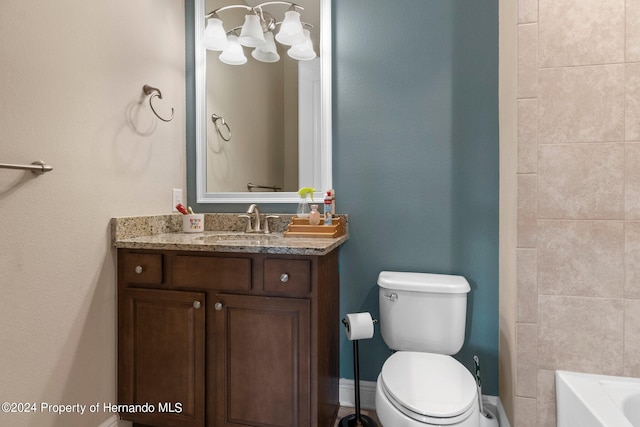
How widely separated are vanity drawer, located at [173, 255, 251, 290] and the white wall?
345 mm

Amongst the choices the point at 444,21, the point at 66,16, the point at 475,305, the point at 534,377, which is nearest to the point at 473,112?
the point at 444,21

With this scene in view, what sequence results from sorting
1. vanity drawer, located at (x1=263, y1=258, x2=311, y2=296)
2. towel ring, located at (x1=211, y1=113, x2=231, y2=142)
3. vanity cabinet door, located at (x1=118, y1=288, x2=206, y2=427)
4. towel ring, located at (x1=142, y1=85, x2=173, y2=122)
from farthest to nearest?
towel ring, located at (x1=211, y1=113, x2=231, y2=142) → towel ring, located at (x1=142, y1=85, x2=173, y2=122) → vanity cabinet door, located at (x1=118, y1=288, x2=206, y2=427) → vanity drawer, located at (x1=263, y1=258, x2=311, y2=296)

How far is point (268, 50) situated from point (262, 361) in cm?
160

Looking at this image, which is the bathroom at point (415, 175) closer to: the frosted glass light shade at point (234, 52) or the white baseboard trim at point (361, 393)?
the white baseboard trim at point (361, 393)

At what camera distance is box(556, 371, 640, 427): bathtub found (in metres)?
1.14

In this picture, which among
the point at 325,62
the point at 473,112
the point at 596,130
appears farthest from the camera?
the point at 325,62

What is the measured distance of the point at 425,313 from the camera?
1.63 meters

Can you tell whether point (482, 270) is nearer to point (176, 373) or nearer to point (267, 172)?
point (267, 172)

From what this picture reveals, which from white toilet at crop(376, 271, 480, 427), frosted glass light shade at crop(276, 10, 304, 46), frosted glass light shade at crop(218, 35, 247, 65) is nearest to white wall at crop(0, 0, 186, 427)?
frosted glass light shade at crop(218, 35, 247, 65)

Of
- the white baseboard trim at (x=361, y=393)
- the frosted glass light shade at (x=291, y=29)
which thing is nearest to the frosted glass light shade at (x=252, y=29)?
the frosted glass light shade at (x=291, y=29)

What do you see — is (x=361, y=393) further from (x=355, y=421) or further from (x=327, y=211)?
(x=327, y=211)

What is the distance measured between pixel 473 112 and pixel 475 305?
3.13 ft

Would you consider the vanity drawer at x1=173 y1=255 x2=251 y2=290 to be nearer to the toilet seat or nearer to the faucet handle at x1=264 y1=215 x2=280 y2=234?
the faucet handle at x1=264 y1=215 x2=280 y2=234

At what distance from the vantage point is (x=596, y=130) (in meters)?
1.35
